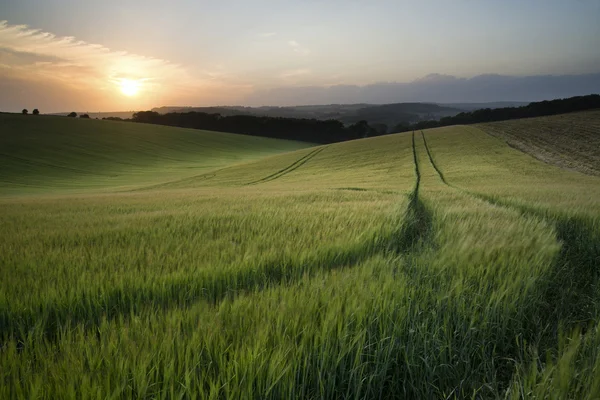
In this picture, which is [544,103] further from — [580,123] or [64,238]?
[64,238]

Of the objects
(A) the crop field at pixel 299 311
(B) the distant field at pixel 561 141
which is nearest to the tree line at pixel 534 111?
(B) the distant field at pixel 561 141

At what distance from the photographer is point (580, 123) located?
163 ft

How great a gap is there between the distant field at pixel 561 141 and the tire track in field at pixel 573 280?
24.2 m

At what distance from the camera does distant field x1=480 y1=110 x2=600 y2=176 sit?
2832 centimetres

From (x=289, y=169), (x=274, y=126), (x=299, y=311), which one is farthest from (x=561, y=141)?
(x=274, y=126)

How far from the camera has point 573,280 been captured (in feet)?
11.1

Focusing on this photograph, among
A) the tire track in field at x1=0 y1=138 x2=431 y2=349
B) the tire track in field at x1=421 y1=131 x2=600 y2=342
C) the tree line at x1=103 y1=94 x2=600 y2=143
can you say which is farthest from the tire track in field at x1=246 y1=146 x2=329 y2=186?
the tree line at x1=103 y1=94 x2=600 y2=143

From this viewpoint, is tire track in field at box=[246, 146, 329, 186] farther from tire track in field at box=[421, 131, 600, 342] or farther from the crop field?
tire track in field at box=[421, 131, 600, 342]

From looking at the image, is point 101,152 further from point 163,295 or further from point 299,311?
point 299,311

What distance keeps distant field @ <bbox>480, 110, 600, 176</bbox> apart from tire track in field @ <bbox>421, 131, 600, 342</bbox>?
24.2 metres

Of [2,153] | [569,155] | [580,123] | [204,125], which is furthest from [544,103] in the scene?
[2,153]

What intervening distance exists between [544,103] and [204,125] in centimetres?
10733

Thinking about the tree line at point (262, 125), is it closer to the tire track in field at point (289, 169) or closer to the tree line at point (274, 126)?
the tree line at point (274, 126)

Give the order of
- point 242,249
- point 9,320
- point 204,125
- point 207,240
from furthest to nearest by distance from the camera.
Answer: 1. point 204,125
2. point 207,240
3. point 242,249
4. point 9,320
